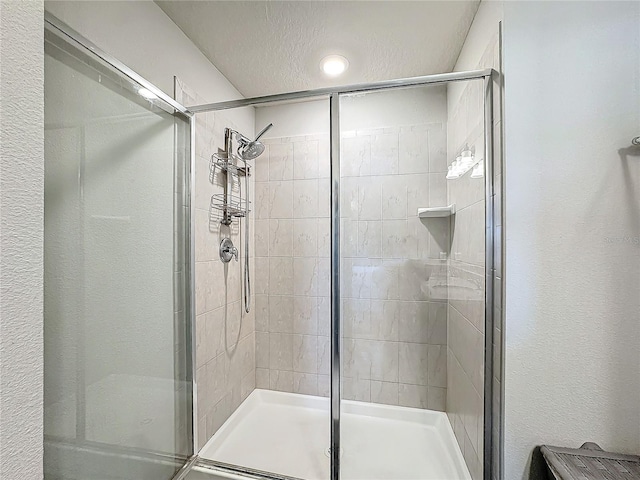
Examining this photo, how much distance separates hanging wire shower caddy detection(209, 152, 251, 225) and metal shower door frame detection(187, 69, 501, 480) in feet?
1.11

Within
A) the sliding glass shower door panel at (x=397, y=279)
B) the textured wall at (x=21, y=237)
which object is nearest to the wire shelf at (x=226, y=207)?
the sliding glass shower door panel at (x=397, y=279)

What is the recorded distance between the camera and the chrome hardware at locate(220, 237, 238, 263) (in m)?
1.88

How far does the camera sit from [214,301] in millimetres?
1794

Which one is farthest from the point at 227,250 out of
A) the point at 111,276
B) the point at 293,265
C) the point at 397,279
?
the point at 397,279

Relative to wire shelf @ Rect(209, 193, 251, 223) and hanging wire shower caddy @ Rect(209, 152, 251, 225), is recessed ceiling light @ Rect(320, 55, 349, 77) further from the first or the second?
wire shelf @ Rect(209, 193, 251, 223)

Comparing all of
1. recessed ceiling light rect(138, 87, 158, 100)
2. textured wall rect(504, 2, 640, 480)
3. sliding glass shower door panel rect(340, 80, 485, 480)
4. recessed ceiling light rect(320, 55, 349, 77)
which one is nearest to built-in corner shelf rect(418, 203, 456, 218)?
sliding glass shower door panel rect(340, 80, 485, 480)

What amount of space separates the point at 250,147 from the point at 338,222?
37.4 inches

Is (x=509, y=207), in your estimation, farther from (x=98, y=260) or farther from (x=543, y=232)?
(x=98, y=260)

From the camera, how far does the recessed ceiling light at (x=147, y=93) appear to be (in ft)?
4.13

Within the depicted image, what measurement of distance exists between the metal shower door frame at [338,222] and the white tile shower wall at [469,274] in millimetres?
37

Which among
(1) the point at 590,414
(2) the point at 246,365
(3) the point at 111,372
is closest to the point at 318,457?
(2) the point at 246,365

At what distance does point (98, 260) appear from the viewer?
1.08 metres

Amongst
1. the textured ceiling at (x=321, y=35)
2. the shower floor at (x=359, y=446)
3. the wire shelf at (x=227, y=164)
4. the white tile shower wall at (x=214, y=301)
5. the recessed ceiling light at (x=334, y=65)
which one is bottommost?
the shower floor at (x=359, y=446)

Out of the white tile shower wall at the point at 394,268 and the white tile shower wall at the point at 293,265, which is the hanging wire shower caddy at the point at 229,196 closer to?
the white tile shower wall at the point at 293,265
